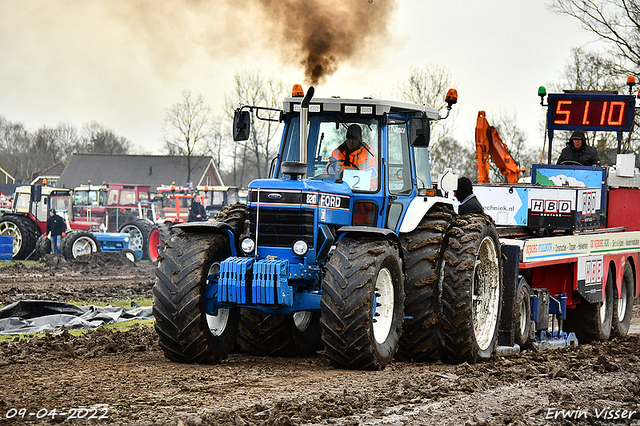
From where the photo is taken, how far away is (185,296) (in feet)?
25.0

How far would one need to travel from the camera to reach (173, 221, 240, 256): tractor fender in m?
7.98

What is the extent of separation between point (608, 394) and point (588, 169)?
24.6 feet

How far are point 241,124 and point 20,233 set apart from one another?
20629 millimetres

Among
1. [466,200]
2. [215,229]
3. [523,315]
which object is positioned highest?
[466,200]

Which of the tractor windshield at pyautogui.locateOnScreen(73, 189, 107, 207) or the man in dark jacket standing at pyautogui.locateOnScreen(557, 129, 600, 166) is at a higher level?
the man in dark jacket standing at pyautogui.locateOnScreen(557, 129, 600, 166)

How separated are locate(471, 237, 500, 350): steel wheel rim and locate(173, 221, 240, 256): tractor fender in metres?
2.82

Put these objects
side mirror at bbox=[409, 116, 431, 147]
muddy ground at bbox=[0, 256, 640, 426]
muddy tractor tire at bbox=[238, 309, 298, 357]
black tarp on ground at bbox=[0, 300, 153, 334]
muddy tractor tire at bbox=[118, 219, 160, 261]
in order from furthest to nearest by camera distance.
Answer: muddy tractor tire at bbox=[118, 219, 160, 261] < black tarp on ground at bbox=[0, 300, 153, 334] < muddy tractor tire at bbox=[238, 309, 298, 357] < side mirror at bbox=[409, 116, 431, 147] < muddy ground at bbox=[0, 256, 640, 426]

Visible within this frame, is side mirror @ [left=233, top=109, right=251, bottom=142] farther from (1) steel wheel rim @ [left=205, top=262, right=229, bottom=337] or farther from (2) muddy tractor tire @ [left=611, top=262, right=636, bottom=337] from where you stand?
(2) muddy tractor tire @ [left=611, top=262, right=636, bottom=337]

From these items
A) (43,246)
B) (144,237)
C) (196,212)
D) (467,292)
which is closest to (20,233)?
(43,246)

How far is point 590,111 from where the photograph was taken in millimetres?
14969

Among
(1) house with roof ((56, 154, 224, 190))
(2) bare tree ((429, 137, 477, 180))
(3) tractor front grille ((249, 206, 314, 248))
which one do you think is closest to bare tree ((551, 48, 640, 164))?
(2) bare tree ((429, 137, 477, 180))

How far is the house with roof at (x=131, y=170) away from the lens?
66.7 metres

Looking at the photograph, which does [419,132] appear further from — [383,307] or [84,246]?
[84,246]

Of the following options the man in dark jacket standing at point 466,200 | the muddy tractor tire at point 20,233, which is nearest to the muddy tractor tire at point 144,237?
the muddy tractor tire at point 20,233
